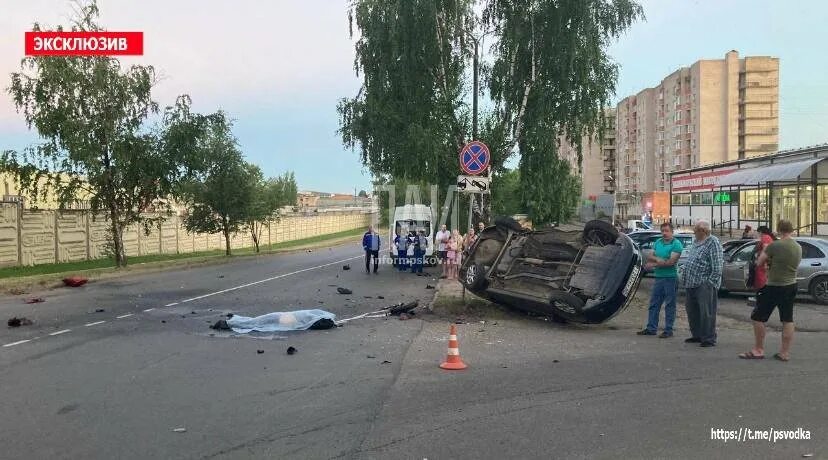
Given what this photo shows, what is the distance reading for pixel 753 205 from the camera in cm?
4572

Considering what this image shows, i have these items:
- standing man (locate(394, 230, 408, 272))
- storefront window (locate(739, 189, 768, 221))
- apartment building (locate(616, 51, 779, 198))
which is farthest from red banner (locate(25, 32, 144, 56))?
apartment building (locate(616, 51, 779, 198))

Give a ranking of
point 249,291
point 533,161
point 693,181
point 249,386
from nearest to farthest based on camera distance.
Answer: point 249,386, point 249,291, point 533,161, point 693,181

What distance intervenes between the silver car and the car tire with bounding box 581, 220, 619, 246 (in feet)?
17.2

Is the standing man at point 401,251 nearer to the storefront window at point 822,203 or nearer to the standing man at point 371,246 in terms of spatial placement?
the standing man at point 371,246

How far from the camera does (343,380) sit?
7293 mm

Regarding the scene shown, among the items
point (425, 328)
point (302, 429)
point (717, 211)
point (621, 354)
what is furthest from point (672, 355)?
point (717, 211)

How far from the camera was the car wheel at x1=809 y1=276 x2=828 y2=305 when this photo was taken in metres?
14.3

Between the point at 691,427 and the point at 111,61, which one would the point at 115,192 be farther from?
the point at 691,427

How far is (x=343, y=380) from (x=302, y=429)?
70.4 inches

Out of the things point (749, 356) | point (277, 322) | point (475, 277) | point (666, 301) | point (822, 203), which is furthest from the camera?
point (822, 203)

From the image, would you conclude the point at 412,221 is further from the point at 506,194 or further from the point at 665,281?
the point at 665,281

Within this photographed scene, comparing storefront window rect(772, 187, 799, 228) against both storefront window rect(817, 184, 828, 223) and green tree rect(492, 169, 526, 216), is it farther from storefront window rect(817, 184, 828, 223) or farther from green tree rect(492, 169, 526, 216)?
green tree rect(492, 169, 526, 216)

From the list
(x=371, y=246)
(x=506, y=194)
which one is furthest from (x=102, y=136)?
(x=506, y=194)

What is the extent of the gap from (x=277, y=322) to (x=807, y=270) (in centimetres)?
1109
